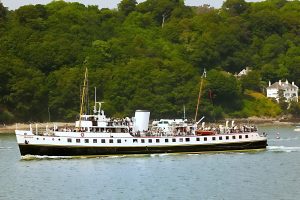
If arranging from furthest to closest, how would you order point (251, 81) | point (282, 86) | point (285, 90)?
point (282, 86)
point (285, 90)
point (251, 81)

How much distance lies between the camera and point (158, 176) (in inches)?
2849

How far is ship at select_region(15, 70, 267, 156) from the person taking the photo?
81.4 metres

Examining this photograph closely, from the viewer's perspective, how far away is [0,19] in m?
178

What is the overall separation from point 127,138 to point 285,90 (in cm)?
10206

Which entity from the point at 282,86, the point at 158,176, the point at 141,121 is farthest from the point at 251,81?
the point at 158,176

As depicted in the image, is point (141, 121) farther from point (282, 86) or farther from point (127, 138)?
point (282, 86)

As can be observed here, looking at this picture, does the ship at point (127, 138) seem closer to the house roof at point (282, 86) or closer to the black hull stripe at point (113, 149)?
the black hull stripe at point (113, 149)

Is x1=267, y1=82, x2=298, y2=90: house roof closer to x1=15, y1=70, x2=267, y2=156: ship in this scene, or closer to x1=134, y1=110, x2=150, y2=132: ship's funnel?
x1=15, y1=70, x2=267, y2=156: ship

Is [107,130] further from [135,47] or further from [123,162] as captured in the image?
[135,47]

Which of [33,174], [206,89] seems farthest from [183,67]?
[33,174]

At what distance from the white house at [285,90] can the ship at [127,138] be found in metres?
92.2

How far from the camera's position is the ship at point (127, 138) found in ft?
267

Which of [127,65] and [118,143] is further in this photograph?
[127,65]

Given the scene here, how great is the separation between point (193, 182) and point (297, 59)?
12409cm
